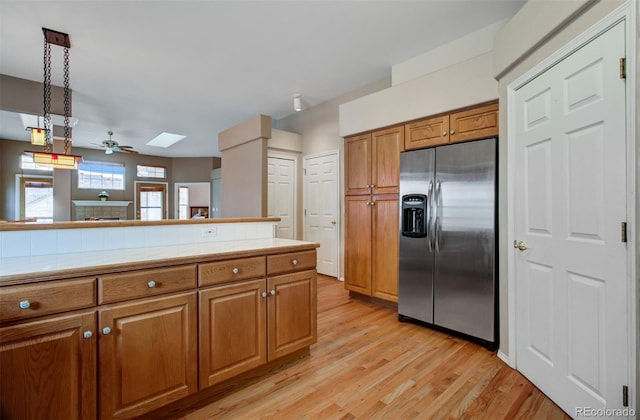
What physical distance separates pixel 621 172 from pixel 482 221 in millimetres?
1069

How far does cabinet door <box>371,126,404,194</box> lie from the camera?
3.13 m

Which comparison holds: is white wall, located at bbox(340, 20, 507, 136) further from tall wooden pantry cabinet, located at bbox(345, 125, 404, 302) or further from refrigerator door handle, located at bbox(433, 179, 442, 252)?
refrigerator door handle, located at bbox(433, 179, 442, 252)

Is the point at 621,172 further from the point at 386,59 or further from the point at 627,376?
the point at 386,59

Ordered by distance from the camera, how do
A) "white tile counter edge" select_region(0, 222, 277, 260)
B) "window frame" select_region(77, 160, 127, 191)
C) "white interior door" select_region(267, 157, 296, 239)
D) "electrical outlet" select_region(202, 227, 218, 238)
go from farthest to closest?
1. "window frame" select_region(77, 160, 127, 191)
2. "white interior door" select_region(267, 157, 296, 239)
3. "electrical outlet" select_region(202, 227, 218, 238)
4. "white tile counter edge" select_region(0, 222, 277, 260)

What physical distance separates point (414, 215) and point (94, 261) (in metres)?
2.47

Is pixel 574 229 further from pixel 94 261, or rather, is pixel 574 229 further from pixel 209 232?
pixel 94 261

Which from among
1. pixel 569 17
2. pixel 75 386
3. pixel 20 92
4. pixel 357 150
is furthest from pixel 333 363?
pixel 20 92

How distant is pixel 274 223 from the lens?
2.74 metres

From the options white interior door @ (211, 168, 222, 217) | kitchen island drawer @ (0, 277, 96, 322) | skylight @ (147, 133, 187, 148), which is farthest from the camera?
white interior door @ (211, 168, 222, 217)

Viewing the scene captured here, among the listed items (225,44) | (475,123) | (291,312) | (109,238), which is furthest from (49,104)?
(475,123)

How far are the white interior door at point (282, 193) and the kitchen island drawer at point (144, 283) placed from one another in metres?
3.30

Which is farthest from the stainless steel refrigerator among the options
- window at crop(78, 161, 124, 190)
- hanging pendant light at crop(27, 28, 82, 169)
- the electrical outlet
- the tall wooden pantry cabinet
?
window at crop(78, 161, 124, 190)

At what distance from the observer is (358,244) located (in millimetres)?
3520

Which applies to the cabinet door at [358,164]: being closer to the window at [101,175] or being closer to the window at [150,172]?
→ the window at [150,172]
